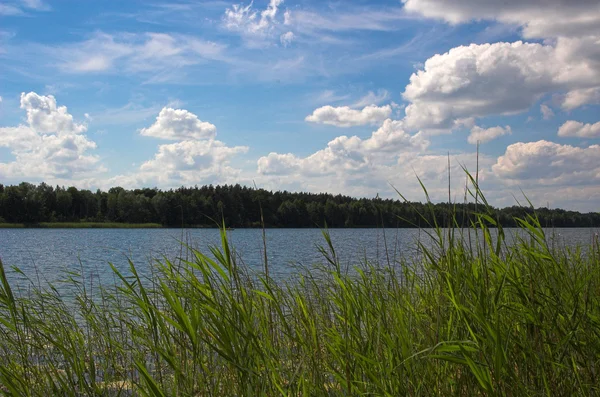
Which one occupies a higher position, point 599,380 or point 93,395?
point 599,380

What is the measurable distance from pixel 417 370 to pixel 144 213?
2813 inches

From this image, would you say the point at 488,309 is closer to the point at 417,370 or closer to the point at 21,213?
the point at 417,370

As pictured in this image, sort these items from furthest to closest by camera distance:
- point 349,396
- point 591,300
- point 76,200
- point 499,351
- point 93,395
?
point 76,200, point 591,300, point 93,395, point 349,396, point 499,351

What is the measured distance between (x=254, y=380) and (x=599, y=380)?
217 cm

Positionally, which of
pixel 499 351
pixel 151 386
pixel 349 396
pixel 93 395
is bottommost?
pixel 93 395

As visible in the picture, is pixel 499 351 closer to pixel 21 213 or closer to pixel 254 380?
pixel 254 380

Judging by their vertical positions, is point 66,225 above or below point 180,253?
below

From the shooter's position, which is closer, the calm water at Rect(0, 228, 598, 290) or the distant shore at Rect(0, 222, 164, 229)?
the calm water at Rect(0, 228, 598, 290)

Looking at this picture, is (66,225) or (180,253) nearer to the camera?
(180,253)

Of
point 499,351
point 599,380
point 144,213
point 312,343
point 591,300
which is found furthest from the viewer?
point 144,213

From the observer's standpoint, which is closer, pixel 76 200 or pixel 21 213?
pixel 21 213

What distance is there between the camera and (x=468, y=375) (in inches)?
118

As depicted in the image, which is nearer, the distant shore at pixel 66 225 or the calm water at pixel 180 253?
the calm water at pixel 180 253

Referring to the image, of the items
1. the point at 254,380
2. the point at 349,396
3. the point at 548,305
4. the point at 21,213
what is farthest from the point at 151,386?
the point at 21,213
